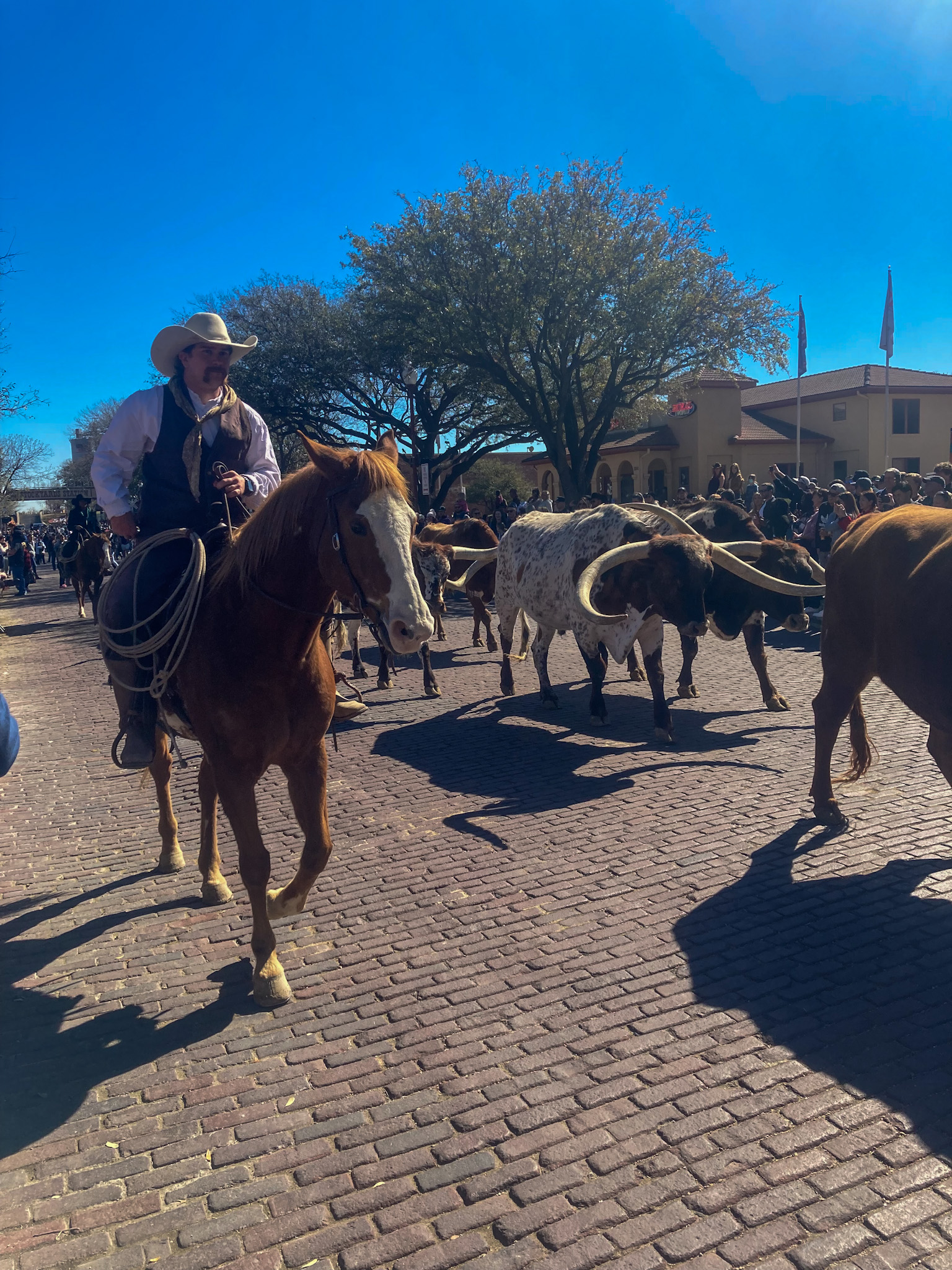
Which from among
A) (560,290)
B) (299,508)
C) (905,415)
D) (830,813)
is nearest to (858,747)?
(830,813)

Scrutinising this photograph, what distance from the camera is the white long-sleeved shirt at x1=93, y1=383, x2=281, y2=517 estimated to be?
4.41 metres

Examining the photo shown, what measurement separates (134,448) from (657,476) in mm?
39078

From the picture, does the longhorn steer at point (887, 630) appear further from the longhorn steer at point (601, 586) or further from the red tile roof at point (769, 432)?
the red tile roof at point (769, 432)

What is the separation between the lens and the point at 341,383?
3475 cm

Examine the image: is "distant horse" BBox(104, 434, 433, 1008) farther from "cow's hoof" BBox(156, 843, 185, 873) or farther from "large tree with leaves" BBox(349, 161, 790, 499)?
"large tree with leaves" BBox(349, 161, 790, 499)

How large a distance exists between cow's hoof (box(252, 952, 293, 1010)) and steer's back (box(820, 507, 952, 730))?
3.61m

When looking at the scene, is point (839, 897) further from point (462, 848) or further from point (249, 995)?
point (249, 995)

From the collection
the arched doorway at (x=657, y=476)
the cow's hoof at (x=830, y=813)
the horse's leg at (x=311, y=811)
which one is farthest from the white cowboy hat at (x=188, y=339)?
the arched doorway at (x=657, y=476)

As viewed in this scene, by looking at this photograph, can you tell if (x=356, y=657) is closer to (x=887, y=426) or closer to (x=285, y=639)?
(x=285, y=639)

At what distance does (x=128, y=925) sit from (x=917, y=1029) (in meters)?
4.01

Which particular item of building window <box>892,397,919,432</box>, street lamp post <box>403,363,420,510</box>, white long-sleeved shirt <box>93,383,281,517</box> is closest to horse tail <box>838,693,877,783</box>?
white long-sleeved shirt <box>93,383,281,517</box>

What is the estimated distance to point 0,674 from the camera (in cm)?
1432

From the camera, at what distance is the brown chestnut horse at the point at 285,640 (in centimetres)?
337

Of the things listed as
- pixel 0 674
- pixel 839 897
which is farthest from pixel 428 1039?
pixel 0 674
